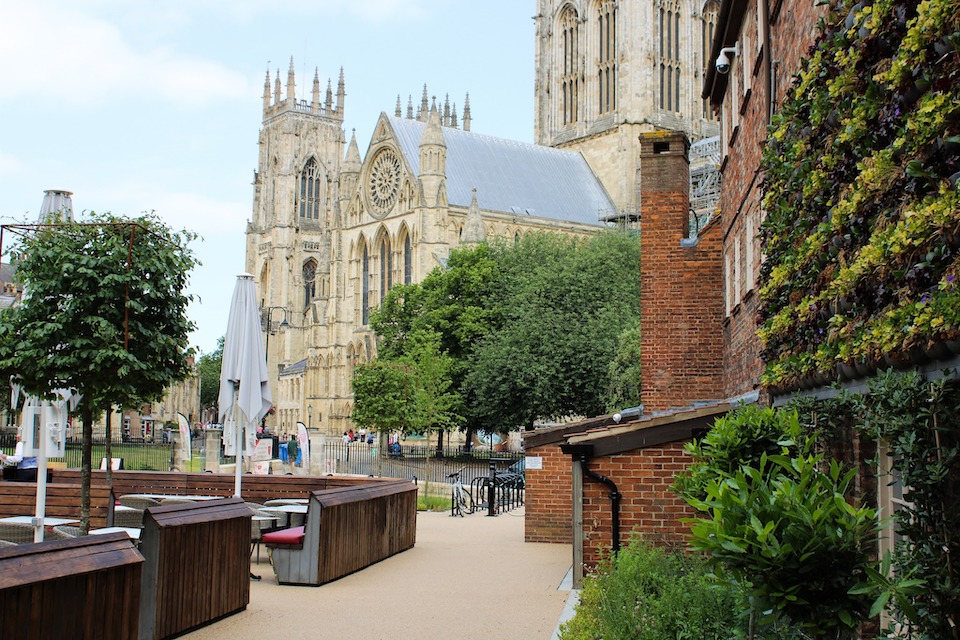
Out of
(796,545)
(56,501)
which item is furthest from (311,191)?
(796,545)

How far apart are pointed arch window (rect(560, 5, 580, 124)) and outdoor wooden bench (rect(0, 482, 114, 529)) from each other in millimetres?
64755

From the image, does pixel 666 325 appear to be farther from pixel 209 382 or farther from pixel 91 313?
pixel 209 382

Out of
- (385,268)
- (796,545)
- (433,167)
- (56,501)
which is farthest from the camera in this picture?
(385,268)

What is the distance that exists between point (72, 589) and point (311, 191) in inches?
3799

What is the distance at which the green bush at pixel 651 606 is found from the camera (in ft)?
20.7

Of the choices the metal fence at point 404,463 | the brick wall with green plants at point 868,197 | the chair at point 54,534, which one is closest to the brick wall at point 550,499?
the chair at point 54,534

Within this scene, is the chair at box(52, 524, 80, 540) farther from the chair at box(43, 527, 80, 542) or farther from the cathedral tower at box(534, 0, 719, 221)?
the cathedral tower at box(534, 0, 719, 221)

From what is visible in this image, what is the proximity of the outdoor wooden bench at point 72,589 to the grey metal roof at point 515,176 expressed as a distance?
192 feet

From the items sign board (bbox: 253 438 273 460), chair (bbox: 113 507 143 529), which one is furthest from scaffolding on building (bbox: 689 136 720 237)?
chair (bbox: 113 507 143 529)

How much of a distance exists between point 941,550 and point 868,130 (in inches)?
92.7

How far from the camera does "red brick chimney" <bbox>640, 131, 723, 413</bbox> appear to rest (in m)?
15.9

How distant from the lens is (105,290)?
10992 millimetres

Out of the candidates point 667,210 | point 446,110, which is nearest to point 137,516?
point 667,210

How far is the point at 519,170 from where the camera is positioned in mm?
71062
